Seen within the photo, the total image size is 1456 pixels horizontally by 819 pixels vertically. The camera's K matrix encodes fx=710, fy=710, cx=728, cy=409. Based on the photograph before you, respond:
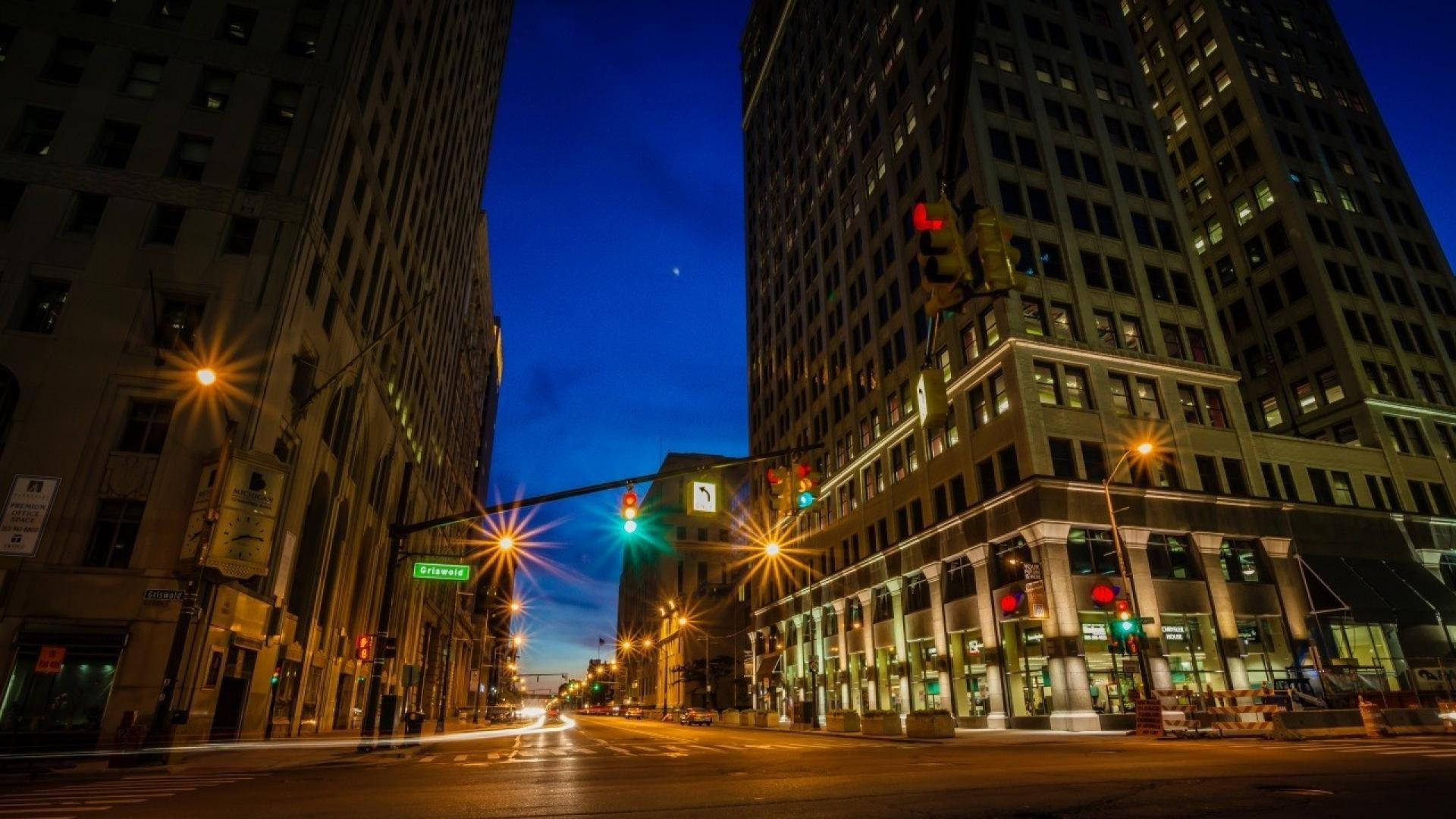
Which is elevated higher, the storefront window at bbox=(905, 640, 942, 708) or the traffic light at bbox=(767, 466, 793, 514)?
the traffic light at bbox=(767, 466, 793, 514)

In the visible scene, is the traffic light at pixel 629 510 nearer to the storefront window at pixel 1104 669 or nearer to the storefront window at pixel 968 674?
the storefront window at pixel 1104 669

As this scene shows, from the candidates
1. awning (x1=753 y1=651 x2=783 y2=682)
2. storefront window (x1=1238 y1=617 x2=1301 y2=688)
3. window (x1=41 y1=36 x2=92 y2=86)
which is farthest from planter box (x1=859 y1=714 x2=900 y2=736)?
window (x1=41 y1=36 x2=92 y2=86)

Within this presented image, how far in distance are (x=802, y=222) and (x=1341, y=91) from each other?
50974mm

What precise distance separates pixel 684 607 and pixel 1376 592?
89.4m

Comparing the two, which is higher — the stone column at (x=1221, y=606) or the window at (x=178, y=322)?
the window at (x=178, y=322)

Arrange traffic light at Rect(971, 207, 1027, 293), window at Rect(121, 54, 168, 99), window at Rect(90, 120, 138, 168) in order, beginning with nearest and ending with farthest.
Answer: traffic light at Rect(971, 207, 1027, 293)
window at Rect(90, 120, 138, 168)
window at Rect(121, 54, 168, 99)

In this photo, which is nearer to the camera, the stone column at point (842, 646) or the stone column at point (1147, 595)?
the stone column at point (1147, 595)

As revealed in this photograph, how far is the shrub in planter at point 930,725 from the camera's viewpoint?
28969 mm

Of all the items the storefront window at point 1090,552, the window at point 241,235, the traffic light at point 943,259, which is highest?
the window at point 241,235

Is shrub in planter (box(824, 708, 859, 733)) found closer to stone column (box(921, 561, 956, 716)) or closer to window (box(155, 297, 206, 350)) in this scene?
stone column (box(921, 561, 956, 716))

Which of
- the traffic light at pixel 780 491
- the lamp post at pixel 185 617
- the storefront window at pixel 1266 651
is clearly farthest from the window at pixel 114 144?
the storefront window at pixel 1266 651

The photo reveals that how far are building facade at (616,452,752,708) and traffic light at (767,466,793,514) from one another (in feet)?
140

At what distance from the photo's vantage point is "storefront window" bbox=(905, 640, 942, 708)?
4172 centimetres

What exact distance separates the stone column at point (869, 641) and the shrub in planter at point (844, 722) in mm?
7079
